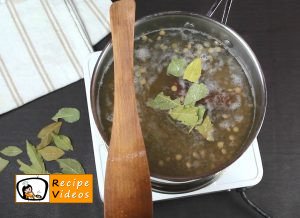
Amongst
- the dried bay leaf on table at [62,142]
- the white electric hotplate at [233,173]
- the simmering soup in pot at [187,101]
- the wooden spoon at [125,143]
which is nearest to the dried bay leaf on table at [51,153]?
the dried bay leaf on table at [62,142]

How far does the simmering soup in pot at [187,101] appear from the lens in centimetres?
104

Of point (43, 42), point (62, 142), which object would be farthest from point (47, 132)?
point (43, 42)

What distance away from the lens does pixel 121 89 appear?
830 mm

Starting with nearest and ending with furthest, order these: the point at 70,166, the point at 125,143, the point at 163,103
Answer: the point at 125,143, the point at 163,103, the point at 70,166

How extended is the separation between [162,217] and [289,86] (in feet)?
1.77

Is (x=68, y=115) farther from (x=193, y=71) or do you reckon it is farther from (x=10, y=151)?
(x=193, y=71)

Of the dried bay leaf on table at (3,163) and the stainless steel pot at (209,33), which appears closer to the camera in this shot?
the stainless steel pot at (209,33)

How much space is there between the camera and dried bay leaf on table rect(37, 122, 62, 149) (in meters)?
1.21

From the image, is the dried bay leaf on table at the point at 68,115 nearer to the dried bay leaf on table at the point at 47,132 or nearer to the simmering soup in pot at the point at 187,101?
the dried bay leaf on table at the point at 47,132

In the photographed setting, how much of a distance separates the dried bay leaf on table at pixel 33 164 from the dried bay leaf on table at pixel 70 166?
50 millimetres

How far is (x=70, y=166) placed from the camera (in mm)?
1195

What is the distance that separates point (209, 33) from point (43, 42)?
509mm

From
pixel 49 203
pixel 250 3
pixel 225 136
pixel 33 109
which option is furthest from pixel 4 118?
pixel 250 3

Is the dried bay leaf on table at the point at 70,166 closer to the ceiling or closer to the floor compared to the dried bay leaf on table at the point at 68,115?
closer to the floor
